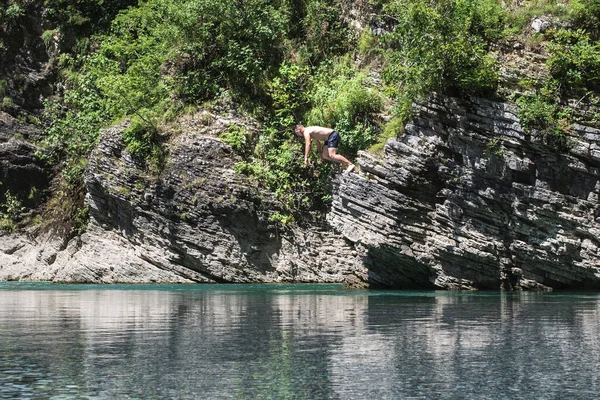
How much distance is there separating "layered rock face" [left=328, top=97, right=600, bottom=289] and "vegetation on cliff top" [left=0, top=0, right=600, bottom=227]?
0.65 m

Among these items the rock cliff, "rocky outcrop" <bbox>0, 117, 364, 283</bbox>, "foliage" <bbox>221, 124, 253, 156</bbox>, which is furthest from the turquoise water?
"foliage" <bbox>221, 124, 253, 156</bbox>

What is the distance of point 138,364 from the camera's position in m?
9.18

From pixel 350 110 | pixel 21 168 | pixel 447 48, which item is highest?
pixel 447 48

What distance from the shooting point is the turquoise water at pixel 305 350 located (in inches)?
312

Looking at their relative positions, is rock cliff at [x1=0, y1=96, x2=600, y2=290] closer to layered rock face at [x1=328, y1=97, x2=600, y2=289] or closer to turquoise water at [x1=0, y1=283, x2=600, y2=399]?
layered rock face at [x1=328, y1=97, x2=600, y2=289]

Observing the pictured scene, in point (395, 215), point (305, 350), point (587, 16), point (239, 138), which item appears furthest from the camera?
point (239, 138)

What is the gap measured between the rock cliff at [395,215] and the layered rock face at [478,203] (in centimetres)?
3

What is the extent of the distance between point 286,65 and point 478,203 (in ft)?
30.0

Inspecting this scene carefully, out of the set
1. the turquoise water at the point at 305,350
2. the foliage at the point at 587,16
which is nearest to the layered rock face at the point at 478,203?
the foliage at the point at 587,16

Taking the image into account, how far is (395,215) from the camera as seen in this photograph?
71.6 ft

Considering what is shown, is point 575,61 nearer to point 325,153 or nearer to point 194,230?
point 325,153

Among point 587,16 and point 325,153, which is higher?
point 587,16

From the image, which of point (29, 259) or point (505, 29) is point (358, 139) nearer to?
point (505, 29)

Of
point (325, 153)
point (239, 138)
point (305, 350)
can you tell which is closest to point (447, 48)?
point (325, 153)
